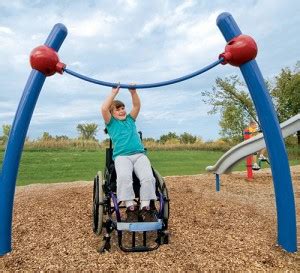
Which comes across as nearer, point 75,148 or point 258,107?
point 258,107

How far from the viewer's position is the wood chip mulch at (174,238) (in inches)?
137

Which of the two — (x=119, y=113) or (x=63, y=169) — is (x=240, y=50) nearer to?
(x=119, y=113)

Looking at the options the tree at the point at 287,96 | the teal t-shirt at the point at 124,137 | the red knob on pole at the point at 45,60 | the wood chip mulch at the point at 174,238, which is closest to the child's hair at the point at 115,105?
the teal t-shirt at the point at 124,137

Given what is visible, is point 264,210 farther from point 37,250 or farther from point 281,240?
point 37,250

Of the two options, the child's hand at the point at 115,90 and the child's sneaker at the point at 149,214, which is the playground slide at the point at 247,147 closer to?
the child's sneaker at the point at 149,214

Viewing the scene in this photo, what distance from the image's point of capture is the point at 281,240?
3.86 meters

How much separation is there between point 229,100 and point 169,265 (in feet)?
76.9

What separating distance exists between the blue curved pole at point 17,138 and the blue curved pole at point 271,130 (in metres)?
1.57

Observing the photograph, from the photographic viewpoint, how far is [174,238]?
4039mm

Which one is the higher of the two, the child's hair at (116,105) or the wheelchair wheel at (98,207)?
the child's hair at (116,105)

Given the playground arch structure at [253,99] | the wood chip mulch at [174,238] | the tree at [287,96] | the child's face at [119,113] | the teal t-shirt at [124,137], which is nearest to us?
the wood chip mulch at [174,238]

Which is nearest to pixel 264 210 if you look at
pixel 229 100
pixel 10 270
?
pixel 10 270

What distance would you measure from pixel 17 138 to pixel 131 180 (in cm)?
112

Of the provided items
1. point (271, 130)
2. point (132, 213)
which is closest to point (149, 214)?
point (132, 213)
